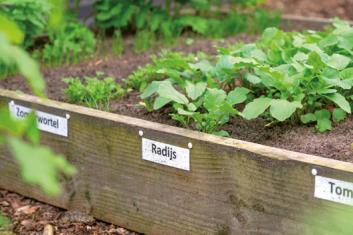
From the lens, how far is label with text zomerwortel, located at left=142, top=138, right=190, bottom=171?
9.63 ft

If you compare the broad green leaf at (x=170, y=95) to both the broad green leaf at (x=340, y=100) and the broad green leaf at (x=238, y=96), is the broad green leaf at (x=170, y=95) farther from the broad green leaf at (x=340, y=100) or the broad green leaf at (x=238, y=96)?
the broad green leaf at (x=340, y=100)

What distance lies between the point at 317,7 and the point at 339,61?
12.6ft

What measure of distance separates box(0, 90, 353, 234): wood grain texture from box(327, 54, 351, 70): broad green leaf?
62cm

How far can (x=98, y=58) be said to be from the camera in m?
4.69

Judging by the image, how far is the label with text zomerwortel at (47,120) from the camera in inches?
134

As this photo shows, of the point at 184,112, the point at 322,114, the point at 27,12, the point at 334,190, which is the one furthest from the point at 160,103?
the point at 27,12

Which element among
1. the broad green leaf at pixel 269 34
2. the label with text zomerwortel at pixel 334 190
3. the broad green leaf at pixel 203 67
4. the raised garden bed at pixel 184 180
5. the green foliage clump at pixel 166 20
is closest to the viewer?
the label with text zomerwortel at pixel 334 190

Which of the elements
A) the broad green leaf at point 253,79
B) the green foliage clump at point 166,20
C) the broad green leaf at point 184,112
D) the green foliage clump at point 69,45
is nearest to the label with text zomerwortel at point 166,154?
the broad green leaf at point 184,112

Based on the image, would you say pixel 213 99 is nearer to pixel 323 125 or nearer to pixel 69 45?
pixel 323 125

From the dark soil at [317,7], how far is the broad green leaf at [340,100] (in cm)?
378

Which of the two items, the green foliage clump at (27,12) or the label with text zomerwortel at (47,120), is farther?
the green foliage clump at (27,12)

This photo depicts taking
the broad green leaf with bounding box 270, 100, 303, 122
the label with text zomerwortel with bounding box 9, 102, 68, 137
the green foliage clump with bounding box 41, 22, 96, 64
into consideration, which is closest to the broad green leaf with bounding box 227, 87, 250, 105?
the broad green leaf with bounding box 270, 100, 303, 122

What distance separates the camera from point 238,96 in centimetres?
318

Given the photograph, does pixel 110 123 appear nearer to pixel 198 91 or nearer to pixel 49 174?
pixel 198 91
